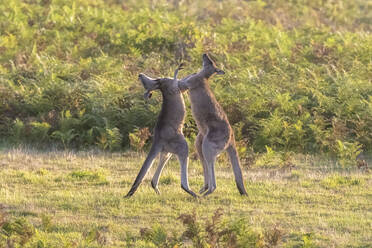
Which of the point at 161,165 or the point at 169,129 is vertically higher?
the point at 169,129

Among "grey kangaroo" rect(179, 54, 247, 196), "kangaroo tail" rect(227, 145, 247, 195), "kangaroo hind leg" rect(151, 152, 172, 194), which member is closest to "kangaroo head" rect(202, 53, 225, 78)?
"grey kangaroo" rect(179, 54, 247, 196)

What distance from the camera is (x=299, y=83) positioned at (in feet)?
49.2

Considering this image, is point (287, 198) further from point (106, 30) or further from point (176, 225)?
point (106, 30)

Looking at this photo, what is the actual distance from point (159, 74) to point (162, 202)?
21.8ft

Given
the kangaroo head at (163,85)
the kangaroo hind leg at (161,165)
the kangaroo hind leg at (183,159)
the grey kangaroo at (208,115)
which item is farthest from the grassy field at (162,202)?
the kangaroo head at (163,85)

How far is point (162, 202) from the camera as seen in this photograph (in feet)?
31.6

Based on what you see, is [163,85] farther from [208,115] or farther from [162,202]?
[162,202]

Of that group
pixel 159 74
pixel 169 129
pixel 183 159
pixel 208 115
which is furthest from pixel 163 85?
pixel 159 74

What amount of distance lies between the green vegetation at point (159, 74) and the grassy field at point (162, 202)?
0.84 meters

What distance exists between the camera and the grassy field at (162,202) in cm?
805

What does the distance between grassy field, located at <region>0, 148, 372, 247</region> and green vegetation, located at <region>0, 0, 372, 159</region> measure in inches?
33.2

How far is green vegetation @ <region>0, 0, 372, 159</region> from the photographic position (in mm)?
13609

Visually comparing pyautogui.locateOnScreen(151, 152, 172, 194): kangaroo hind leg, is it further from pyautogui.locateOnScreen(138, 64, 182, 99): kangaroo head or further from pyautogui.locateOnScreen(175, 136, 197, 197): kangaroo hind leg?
pyautogui.locateOnScreen(138, 64, 182, 99): kangaroo head

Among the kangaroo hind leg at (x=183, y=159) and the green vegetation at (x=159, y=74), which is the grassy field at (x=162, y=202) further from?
the green vegetation at (x=159, y=74)
